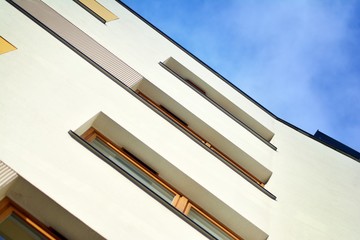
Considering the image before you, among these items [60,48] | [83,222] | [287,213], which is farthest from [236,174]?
[60,48]

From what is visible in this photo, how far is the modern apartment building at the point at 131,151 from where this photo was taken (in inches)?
140

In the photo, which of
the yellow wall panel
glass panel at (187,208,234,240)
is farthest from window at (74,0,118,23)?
glass panel at (187,208,234,240)

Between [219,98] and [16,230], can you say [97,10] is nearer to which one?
[219,98]

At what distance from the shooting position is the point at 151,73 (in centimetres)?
748

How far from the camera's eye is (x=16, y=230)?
3.33 m

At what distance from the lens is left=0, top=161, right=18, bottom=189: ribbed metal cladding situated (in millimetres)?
3206

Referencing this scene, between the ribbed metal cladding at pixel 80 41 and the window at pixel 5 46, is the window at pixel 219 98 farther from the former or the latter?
the window at pixel 5 46

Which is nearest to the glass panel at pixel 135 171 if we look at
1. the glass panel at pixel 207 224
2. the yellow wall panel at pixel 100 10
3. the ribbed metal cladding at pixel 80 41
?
the glass panel at pixel 207 224

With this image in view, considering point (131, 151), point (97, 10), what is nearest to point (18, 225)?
point (131, 151)

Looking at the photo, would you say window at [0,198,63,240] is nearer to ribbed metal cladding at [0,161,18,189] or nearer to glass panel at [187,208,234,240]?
ribbed metal cladding at [0,161,18,189]

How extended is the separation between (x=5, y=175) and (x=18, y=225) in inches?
21.9

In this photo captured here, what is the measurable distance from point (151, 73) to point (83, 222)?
4.66m

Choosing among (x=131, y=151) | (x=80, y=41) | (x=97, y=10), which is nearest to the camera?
(x=131, y=151)

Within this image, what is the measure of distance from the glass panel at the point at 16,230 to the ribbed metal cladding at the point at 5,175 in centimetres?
41
